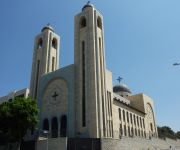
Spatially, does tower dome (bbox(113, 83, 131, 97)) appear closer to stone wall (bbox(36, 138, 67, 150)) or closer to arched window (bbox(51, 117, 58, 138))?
arched window (bbox(51, 117, 58, 138))

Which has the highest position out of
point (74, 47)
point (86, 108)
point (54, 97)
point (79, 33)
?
point (79, 33)

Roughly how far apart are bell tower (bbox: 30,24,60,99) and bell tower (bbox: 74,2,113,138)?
1044 centimetres

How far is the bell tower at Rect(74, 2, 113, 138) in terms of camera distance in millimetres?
37250

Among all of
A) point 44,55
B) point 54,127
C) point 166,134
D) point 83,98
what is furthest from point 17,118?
point 166,134

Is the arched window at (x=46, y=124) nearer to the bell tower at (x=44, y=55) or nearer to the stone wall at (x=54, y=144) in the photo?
the bell tower at (x=44, y=55)

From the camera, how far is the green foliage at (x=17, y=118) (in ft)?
111

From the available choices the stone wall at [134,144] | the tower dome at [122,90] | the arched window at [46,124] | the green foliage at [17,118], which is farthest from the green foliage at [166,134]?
the green foliage at [17,118]

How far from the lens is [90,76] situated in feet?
132

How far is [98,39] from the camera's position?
147 feet

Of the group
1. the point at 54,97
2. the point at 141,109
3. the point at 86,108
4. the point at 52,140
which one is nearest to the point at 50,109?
the point at 54,97

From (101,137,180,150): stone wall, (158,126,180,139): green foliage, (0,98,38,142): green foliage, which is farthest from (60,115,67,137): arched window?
(158,126,180,139): green foliage

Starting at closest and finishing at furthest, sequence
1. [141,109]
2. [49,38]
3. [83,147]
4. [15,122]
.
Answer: [83,147] → [15,122] → [49,38] → [141,109]

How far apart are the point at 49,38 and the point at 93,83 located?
72.6 ft

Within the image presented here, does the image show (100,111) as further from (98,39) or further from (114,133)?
(98,39)
